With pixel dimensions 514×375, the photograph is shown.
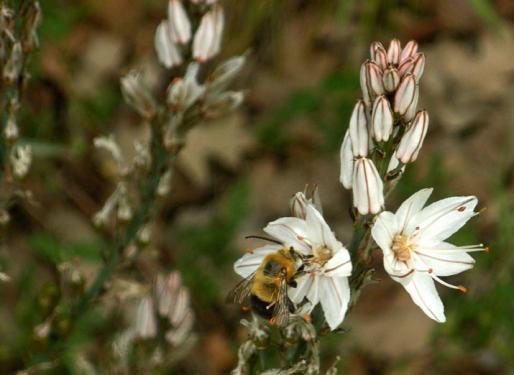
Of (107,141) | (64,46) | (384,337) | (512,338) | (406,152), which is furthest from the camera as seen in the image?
(64,46)

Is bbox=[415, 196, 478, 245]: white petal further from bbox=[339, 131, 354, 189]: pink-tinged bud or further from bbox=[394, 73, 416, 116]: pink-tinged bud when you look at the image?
bbox=[394, 73, 416, 116]: pink-tinged bud

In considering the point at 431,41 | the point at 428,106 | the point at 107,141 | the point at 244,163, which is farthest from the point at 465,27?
the point at 107,141

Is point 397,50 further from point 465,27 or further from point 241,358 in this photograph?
point 465,27

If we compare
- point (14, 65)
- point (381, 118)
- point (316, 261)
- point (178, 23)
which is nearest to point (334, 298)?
point (316, 261)

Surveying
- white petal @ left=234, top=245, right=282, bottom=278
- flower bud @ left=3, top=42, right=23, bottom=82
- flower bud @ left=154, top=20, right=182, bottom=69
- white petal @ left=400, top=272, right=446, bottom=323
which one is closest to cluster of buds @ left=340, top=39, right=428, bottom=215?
white petal @ left=400, top=272, right=446, bottom=323

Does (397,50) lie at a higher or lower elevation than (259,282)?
higher

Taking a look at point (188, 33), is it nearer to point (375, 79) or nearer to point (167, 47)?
point (167, 47)

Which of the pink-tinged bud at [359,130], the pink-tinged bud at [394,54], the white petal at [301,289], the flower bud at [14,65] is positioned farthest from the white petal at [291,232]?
the flower bud at [14,65]
